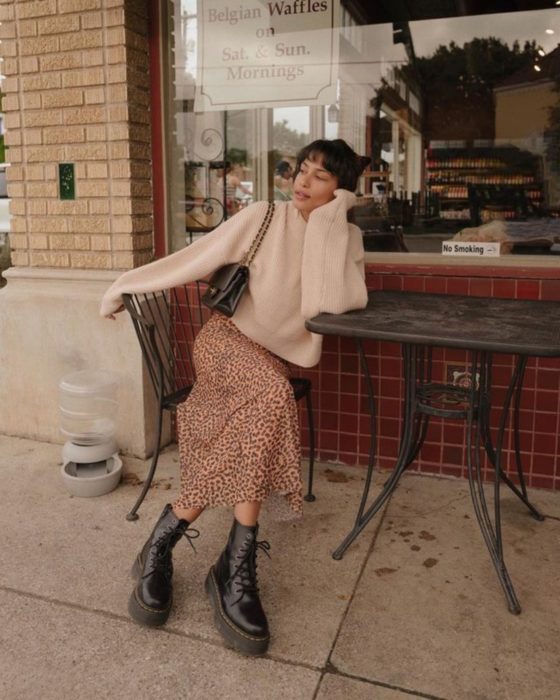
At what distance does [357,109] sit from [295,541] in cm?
248

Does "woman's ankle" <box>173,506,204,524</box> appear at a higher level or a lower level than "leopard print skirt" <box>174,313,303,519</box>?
lower

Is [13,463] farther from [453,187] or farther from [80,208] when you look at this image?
[453,187]

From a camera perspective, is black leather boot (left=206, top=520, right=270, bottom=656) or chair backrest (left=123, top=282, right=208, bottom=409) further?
chair backrest (left=123, top=282, right=208, bottom=409)

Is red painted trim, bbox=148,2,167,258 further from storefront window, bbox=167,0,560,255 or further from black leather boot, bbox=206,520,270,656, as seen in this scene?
black leather boot, bbox=206,520,270,656

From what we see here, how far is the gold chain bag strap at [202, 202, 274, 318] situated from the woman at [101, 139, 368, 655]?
0.03 metres

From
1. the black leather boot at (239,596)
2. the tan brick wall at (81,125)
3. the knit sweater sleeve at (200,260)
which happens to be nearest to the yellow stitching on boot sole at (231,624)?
the black leather boot at (239,596)

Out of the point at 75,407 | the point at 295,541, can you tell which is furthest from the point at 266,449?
the point at 75,407

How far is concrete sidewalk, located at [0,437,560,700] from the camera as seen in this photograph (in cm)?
196

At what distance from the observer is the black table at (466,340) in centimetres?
210

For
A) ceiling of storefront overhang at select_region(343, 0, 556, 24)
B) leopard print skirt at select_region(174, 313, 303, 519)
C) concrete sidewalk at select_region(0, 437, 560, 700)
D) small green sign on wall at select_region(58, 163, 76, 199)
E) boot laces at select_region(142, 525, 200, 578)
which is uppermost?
ceiling of storefront overhang at select_region(343, 0, 556, 24)

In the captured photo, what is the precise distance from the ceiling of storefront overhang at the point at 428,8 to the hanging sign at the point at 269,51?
0.38 metres

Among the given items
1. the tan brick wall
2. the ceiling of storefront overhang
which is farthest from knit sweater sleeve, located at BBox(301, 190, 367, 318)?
the ceiling of storefront overhang

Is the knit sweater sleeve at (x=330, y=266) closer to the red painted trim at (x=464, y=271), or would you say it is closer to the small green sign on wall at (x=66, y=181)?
the red painted trim at (x=464, y=271)

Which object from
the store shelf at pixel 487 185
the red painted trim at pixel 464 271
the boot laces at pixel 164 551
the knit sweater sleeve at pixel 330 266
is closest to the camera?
the boot laces at pixel 164 551
